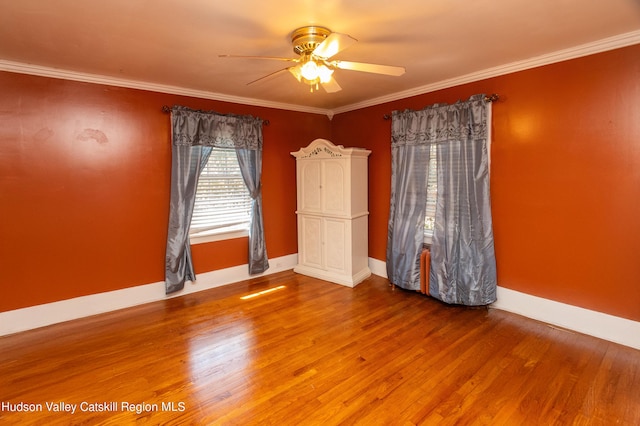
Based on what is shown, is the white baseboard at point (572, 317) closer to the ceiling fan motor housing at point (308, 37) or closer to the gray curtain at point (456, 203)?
the gray curtain at point (456, 203)

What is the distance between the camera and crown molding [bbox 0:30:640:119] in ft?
8.54

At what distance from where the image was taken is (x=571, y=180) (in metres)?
2.87

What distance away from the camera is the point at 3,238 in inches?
116

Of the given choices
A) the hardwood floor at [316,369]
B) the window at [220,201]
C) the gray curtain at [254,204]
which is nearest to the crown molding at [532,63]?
the gray curtain at [254,204]

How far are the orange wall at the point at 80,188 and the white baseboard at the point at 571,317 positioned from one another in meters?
3.54

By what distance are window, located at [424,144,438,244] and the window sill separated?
2.36 m

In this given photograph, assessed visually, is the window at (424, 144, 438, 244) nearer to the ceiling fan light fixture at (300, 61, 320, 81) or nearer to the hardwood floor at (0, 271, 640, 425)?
the hardwood floor at (0, 271, 640, 425)

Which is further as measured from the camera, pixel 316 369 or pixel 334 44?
pixel 316 369

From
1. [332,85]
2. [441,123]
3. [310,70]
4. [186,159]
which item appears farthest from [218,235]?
[441,123]

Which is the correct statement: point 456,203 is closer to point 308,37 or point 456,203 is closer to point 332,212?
point 332,212

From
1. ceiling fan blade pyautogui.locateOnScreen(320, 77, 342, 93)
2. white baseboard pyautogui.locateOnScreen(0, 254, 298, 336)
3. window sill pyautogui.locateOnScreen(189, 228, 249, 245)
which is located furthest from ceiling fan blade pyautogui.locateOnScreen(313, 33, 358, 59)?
white baseboard pyautogui.locateOnScreen(0, 254, 298, 336)

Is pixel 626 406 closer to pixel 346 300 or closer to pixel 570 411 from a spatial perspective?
pixel 570 411

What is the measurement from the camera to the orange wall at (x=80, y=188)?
2963 mm

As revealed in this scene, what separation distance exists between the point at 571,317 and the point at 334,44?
10.2 feet
